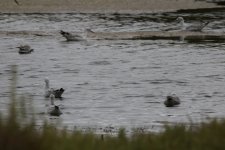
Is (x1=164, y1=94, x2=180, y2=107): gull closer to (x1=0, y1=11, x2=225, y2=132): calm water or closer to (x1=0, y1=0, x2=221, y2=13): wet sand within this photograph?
(x1=0, y1=11, x2=225, y2=132): calm water

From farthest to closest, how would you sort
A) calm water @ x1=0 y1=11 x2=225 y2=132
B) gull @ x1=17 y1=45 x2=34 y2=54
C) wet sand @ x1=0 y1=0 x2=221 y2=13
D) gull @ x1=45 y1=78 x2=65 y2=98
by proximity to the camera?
1. wet sand @ x1=0 y1=0 x2=221 y2=13
2. gull @ x1=17 y1=45 x2=34 y2=54
3. gull @ x1=45 y1=78 x2=65 y2=98
4. calm water @ x1=0 y1=11 x2=225 y2=132

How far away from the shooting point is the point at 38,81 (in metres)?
22.7

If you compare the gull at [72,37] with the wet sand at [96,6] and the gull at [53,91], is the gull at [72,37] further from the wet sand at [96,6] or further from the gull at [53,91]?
the wet sand at [96,6]

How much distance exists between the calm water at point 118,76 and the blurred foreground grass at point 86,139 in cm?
145

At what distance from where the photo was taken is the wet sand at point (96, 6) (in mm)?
48719

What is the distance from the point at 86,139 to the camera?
7453mm

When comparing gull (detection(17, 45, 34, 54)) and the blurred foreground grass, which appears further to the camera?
gull (detection(17, 45, 34, 54))

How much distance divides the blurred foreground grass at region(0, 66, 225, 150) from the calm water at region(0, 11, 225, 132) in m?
1.45

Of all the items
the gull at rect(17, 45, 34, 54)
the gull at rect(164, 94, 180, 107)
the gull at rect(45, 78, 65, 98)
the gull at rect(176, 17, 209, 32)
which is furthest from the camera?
the gull at rect(176, 17, 209, 32)

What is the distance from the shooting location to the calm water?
55.3 feet

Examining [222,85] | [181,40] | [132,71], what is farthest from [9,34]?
[222,85]

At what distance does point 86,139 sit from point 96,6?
4358 cm

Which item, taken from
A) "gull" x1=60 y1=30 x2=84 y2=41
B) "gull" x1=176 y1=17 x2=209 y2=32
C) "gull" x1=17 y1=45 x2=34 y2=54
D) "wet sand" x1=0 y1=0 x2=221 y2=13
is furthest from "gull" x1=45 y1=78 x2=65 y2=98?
"wet sand" x1=0 y1=0 x2=221 y2=13

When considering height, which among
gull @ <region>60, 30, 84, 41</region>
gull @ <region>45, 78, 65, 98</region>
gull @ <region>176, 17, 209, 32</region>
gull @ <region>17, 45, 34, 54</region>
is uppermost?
gull @ <region>176, 17, 209, 32</region>
